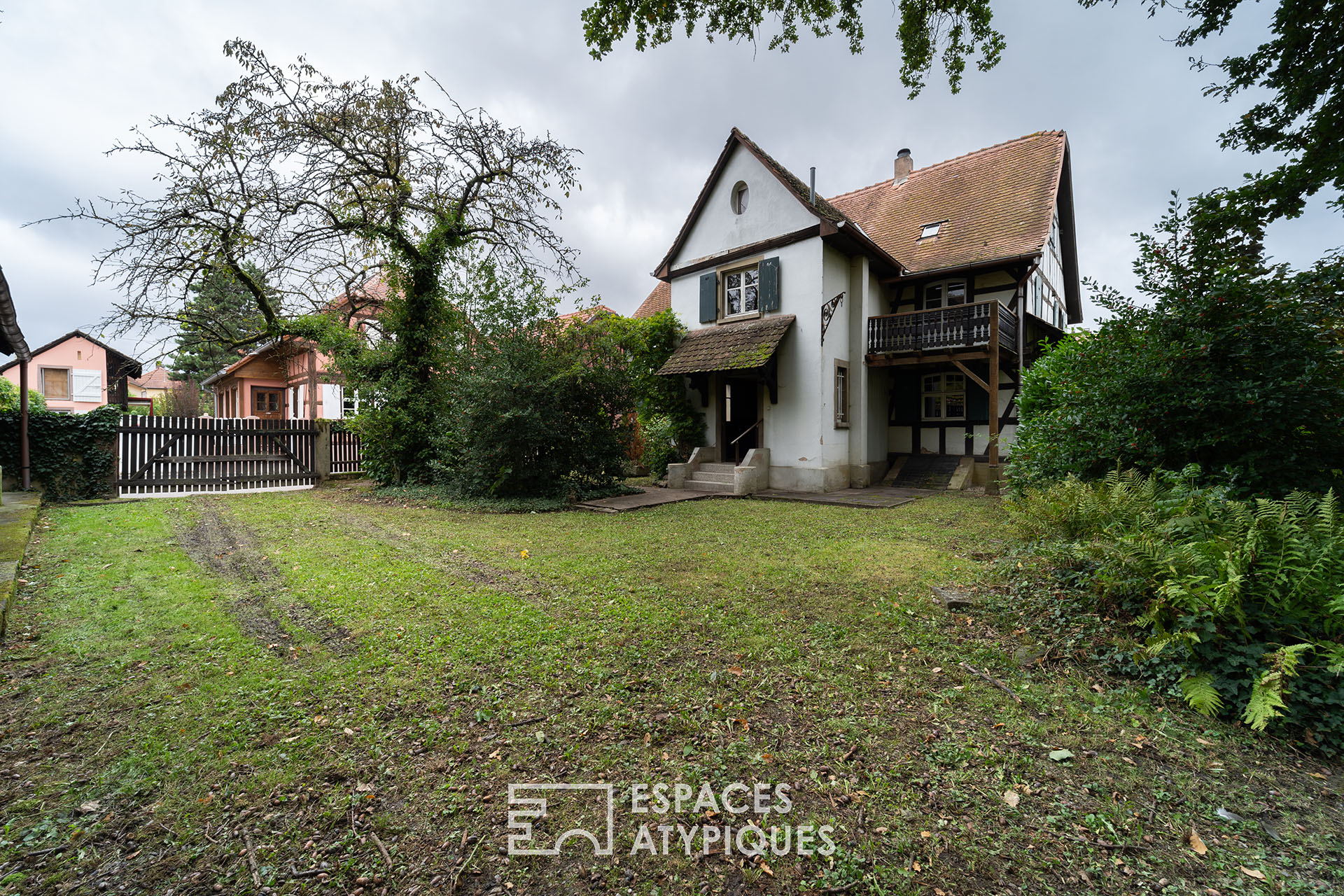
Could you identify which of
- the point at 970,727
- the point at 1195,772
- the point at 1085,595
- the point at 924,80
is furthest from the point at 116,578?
the point at 924,80

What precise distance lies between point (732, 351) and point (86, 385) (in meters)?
38.7

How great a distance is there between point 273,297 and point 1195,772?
15.5m

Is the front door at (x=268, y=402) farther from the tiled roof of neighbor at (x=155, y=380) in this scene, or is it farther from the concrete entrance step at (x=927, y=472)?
the tiled roof of neighbor at (x=155, y=380)

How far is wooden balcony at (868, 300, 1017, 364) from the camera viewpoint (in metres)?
12.0

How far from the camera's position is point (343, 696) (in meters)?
2.81

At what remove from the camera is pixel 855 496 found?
11273 millimetres

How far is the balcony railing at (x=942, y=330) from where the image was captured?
1202 centimetres

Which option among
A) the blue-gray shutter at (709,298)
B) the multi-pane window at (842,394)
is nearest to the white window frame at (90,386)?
the blue-gray shutter at (709,298)

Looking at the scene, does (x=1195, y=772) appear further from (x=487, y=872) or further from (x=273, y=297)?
(x=273, y=297)

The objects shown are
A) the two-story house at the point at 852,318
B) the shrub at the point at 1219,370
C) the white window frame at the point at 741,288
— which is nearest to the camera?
the shrub at the point at 1219,370

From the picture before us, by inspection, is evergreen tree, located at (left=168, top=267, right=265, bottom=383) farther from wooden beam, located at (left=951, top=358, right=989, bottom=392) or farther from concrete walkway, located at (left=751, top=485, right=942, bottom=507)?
wooden beam, located at (left=951, top=358, right=989, bottom=392)

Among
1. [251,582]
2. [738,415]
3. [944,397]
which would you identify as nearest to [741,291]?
[738,415]

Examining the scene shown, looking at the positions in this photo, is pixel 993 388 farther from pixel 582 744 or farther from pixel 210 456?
pixel 210 456

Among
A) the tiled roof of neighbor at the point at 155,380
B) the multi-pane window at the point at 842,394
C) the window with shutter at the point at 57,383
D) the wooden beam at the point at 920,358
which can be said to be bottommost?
the multi-pane window at the point at 842,394
